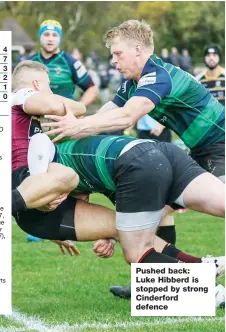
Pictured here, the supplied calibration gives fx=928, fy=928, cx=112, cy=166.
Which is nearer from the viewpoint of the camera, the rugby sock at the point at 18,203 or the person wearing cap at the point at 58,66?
the rugby sock at the point at 18,203

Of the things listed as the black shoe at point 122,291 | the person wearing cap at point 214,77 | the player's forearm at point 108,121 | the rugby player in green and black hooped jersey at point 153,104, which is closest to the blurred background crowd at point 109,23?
the person wearing cap at point 214,77

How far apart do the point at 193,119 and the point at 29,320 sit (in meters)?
1.96

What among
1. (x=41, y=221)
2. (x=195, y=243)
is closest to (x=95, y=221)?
(x=41, y=221)

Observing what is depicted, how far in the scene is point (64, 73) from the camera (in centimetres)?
1111

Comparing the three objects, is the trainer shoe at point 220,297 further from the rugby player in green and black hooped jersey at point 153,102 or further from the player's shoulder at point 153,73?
the player's shoulder at point 153,73

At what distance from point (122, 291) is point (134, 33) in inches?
76.3

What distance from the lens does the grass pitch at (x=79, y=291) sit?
5914 mm

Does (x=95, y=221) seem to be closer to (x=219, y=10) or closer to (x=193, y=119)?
(x=193, y=119)

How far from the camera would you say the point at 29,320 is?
6.14 metres

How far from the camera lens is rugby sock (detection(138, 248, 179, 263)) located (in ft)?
19.6

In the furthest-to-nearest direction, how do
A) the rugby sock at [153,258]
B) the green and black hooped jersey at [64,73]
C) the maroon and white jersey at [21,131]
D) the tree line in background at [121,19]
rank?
the tree line in background at [121,19], the green and black hooped jersey at [64,73], the maroon and white jersey at [21,131], the rugby sock at [153,258]

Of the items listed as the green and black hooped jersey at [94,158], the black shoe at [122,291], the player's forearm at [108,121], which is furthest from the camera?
the black shoe at [122,291]

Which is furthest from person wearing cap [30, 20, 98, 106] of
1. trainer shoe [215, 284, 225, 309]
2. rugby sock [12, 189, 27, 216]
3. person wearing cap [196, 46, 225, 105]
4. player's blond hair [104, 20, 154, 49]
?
rugby sock [12, 189, 27, 216]

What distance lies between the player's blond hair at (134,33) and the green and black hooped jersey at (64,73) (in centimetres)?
449
